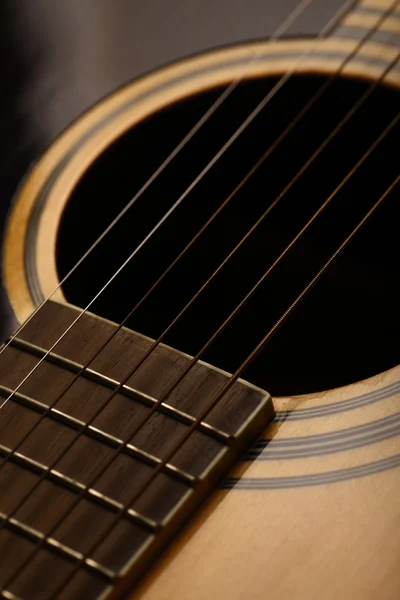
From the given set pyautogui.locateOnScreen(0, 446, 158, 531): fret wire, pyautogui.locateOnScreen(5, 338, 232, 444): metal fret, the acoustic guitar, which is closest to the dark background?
the acoustic guitar

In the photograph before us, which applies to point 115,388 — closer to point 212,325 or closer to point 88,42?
point 212,325

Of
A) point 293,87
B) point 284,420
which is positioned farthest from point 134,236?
point 284,420

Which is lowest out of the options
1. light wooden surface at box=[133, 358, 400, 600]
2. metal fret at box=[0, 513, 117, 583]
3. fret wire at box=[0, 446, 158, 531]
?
metal fret at box=[0, 513, 117, 583]

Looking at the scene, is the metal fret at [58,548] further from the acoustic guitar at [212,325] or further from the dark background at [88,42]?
the dark background at [88,42]

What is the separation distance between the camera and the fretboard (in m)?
0.57

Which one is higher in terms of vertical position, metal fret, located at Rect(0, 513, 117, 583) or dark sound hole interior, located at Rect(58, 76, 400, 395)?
dark sound hole interior, located at Rect(58, 76, 400, 395)

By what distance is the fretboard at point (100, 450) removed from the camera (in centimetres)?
57

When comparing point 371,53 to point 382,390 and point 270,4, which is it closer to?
point 270,4

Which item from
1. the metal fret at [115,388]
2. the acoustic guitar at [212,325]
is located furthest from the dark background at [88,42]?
the metal fret at [115,388]

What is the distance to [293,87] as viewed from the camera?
2.86 ft

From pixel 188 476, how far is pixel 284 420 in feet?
Result: 0.30

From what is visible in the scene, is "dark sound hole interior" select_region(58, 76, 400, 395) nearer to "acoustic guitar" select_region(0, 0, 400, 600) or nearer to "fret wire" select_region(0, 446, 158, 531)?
"acoustic guitar" select_region(0, 0, 400, 600)

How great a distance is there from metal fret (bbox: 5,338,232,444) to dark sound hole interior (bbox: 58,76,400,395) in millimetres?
164

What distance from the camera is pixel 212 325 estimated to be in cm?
98
